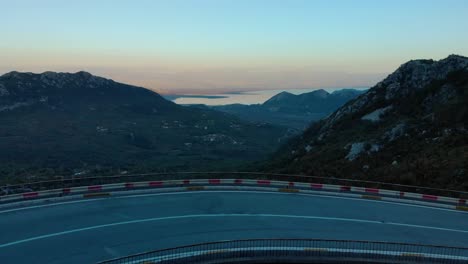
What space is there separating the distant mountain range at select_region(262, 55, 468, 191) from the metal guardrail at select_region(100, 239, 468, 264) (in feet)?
41.1

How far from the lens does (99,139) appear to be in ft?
431

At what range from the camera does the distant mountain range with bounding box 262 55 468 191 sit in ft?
93.3

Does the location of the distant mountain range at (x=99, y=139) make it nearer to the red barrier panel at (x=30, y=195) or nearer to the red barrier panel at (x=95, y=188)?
the red barrier panel at (x=95, y=188)

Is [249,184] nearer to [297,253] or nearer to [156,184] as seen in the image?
[156,184]

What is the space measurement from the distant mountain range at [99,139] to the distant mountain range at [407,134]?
38.0 m

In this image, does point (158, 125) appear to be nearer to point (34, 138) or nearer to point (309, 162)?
point (34, 138)

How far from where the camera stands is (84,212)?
57.5 ft

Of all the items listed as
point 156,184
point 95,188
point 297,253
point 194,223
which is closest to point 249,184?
point 156,184

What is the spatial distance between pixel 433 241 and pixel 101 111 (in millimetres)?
192064

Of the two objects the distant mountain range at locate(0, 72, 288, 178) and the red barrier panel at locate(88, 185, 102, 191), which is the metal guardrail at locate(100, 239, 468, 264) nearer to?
the red barrier panel at locate(88, 185, 102, 191)

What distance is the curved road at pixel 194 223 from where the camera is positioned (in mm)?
13969

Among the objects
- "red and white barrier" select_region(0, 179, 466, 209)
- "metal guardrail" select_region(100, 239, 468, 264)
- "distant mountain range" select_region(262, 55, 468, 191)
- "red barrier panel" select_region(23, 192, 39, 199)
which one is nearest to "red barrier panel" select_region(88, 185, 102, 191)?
"red and white barrier" select_region(0, 179, 466, 209)

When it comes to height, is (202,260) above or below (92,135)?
above

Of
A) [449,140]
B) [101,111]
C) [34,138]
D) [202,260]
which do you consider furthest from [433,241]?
Result: [101,111]
